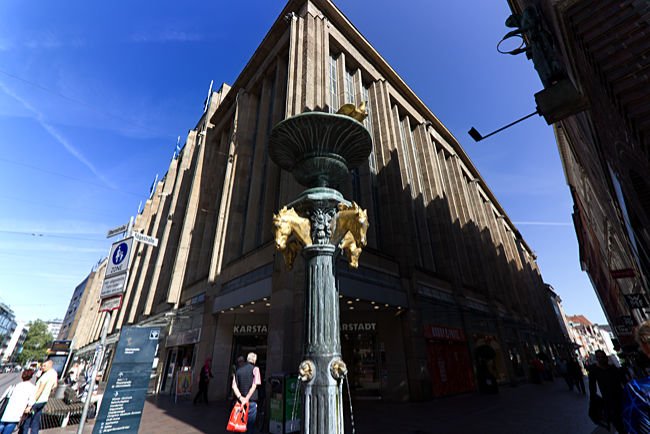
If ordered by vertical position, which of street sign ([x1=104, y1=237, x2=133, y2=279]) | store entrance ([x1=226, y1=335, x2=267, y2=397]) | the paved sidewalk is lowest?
the paved sidewalk

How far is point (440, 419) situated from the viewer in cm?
868

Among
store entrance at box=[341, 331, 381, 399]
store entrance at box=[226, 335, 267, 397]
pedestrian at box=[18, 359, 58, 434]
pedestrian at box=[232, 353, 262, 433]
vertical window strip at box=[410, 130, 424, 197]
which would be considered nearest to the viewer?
pedestrian at box=[232, 353, 262, 433]

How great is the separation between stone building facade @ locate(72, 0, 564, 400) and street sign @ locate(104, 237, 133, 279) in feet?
18.8

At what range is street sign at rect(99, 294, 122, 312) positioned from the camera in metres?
5.08

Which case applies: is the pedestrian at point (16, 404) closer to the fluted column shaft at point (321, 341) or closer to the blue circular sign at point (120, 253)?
the blue circular sign at point (120, 253)

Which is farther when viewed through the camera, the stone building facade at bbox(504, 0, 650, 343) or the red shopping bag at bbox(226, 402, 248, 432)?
the red shopping bag at bbox(226, 402, 248, 432)

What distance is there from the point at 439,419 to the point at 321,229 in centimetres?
817

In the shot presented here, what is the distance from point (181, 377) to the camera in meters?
13.9

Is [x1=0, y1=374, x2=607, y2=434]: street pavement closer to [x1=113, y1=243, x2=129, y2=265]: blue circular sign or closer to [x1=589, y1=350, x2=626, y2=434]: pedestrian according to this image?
[x1=589, y1=350, x2=626, y2=434]: pedestrian

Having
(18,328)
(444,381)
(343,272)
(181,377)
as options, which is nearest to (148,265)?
(181,377)

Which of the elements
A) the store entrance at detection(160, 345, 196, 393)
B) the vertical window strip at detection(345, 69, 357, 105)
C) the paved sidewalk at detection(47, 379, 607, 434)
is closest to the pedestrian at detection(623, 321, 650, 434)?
the paved sidewalk at detection(47, 379, 607, 434)

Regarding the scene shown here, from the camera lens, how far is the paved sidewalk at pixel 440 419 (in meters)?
7.30

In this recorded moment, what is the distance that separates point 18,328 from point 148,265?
155249mm

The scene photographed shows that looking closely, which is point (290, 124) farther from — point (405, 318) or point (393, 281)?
point (405, 318)
